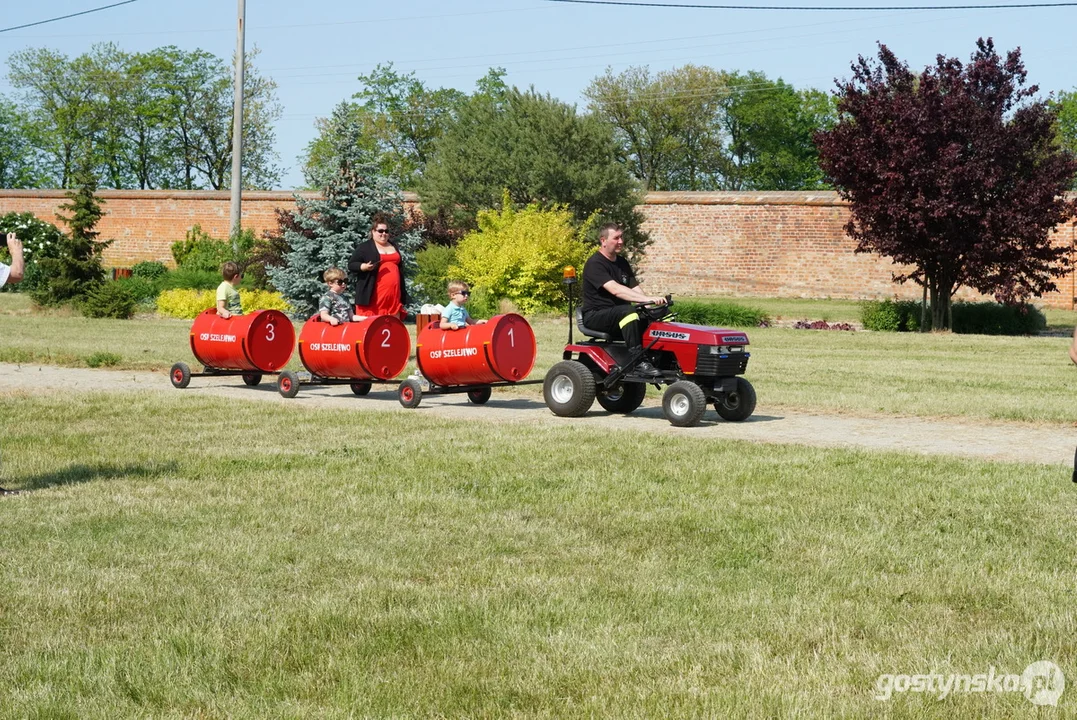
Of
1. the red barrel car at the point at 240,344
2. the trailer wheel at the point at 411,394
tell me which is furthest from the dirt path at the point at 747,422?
the red barrel car at the point at 240,344

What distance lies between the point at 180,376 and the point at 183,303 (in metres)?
18.4

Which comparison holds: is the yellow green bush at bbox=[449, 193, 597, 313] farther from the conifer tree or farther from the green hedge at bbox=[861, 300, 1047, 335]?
the green hedge at bbox=[861, 300, 1047, 335]

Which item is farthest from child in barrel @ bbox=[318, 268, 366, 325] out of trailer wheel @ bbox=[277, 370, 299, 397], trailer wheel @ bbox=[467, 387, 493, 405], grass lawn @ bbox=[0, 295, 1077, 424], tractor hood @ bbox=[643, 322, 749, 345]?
tractor hood @ bbox=[643, 322, 749, 345]

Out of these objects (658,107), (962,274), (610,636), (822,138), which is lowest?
(610,636)

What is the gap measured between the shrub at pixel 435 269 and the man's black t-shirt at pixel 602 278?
19595 mm

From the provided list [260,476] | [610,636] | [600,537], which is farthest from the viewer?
[260,476]

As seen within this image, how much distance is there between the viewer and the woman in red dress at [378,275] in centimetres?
1446

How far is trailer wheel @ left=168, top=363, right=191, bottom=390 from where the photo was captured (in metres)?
15.4

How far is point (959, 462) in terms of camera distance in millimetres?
9578

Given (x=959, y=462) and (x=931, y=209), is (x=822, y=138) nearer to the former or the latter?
(x=931, y=209)

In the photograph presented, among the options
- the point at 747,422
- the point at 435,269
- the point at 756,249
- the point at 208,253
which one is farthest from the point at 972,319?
the point at 208,253

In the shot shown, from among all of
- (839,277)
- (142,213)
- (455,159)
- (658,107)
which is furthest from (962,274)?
(658,107)

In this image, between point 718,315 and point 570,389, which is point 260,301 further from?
point 570,389

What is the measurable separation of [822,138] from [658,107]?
56.9 meters
